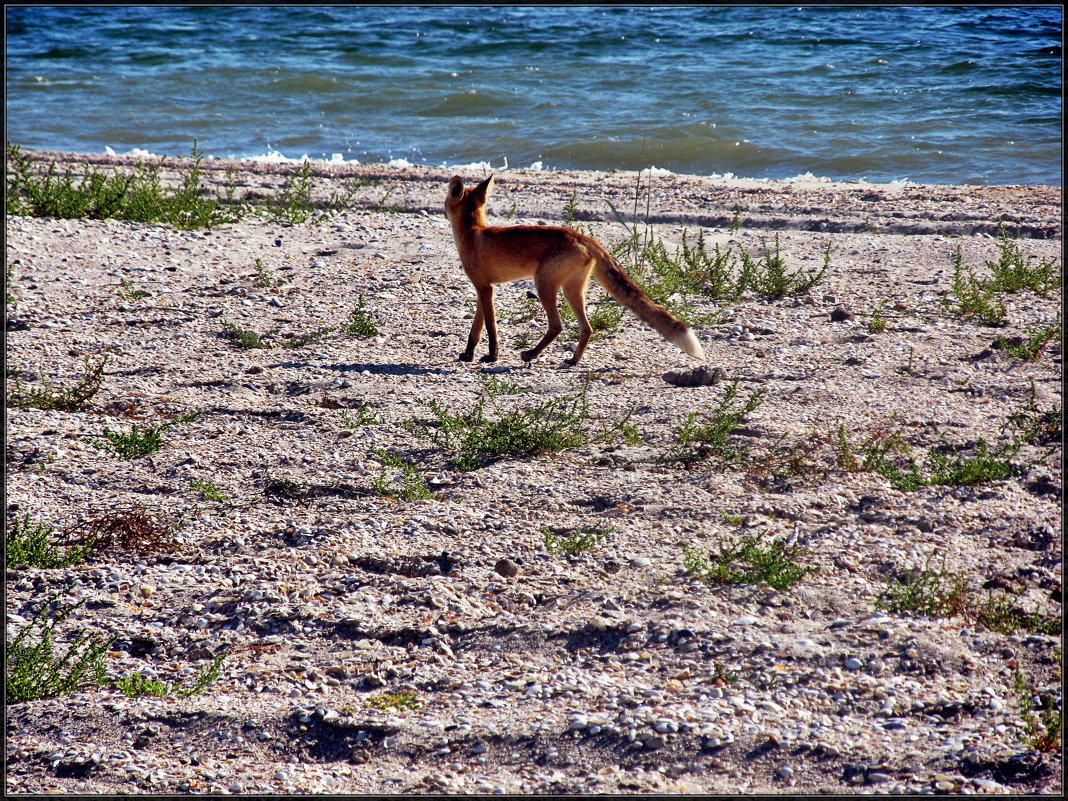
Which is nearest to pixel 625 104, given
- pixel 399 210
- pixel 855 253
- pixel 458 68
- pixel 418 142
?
pixel 418 142

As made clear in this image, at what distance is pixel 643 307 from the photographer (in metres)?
5.73

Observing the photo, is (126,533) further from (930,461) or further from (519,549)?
(930,461)

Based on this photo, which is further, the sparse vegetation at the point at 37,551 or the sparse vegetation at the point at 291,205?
the sparse vegetation at the point at 291,205

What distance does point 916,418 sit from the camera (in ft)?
15.8

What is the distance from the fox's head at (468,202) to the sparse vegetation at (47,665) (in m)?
3.83

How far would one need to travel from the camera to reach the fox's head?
20.1 ft

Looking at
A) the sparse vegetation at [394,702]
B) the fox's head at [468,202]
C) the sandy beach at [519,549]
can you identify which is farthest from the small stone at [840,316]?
the sparse vegetation at [394,702]

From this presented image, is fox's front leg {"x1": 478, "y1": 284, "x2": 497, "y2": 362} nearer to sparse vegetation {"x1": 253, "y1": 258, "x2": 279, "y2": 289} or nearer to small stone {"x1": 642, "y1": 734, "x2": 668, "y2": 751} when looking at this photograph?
sparse vegetation {"x1": 253, "y1": 258, "x2": 279, "y2": 289}

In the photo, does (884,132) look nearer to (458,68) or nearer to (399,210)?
(399,210)

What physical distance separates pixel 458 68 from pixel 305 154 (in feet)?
→ 22.9

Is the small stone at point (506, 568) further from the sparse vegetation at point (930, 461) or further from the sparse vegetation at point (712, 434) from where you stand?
the sparse vegetation at point (930, 461)

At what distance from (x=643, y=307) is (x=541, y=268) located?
761 mm

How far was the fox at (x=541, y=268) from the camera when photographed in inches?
229

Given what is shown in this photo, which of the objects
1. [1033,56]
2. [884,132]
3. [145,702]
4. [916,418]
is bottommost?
[145,702]
